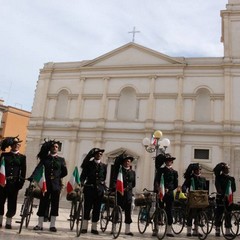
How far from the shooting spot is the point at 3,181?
24.9ft

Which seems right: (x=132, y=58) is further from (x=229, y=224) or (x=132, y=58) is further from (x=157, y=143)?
(x=229, y=224)

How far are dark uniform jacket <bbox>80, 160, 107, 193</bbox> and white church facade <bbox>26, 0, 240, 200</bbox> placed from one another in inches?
633

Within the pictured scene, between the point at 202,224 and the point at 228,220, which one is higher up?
the point at 228,220

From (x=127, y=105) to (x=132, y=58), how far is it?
4.01m

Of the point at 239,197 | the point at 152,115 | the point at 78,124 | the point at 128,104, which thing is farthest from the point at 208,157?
the point at 78,124

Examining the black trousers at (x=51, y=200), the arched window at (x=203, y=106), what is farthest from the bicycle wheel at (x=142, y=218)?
the arched window at (x=203, y=106)

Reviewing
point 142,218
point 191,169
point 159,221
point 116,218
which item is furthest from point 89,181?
point 191,169

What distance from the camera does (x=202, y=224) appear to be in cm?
873

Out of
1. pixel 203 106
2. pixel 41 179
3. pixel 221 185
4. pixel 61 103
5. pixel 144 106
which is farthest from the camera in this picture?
pixel 61 103

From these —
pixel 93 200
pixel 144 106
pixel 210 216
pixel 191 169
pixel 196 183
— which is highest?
pixel 144 106

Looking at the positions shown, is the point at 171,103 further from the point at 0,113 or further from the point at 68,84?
the point at 0,113

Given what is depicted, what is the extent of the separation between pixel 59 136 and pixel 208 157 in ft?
39.0

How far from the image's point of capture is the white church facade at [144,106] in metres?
24.2

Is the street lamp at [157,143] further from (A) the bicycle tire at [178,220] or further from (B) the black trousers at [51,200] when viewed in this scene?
(B) the black trousers at [51,200]
